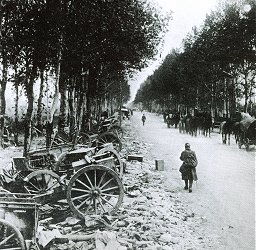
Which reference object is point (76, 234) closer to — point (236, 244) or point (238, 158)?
point (236, 244)

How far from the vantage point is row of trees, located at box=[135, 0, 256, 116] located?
91.8 ft

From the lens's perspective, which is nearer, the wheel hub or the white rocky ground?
the white rocky ground

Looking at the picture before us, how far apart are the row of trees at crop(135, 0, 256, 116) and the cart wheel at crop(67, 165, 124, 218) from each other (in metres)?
22.1

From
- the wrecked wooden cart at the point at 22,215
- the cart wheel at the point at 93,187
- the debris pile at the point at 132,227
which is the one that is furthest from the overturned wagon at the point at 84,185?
the wrecked wooden cart at the point at 22,215

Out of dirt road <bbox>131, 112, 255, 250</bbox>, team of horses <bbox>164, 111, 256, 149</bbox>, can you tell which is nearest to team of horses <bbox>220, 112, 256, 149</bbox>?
team of horses <bbox>164, 111, 256, 149</bbox>

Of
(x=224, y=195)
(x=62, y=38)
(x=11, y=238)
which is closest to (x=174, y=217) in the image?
(x=224, y=195)

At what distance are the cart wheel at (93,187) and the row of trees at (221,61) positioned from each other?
22.1 m

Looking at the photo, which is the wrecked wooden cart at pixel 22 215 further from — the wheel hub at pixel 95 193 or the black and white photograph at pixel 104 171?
the wheel hub at pixel 95 193

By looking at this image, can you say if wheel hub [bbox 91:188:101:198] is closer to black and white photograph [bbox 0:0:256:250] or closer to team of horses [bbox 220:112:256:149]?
black and white photograph [bbox 0:0:256:250]

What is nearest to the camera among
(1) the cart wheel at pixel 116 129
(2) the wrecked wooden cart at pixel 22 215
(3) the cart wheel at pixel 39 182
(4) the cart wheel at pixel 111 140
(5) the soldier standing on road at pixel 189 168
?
(2) the wrecked wooden cart at pixel 22 215

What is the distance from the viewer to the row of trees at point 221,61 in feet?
91.8

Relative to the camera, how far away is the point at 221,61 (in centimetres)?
3394

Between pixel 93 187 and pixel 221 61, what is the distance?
29.2m

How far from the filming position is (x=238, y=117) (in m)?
20.7
